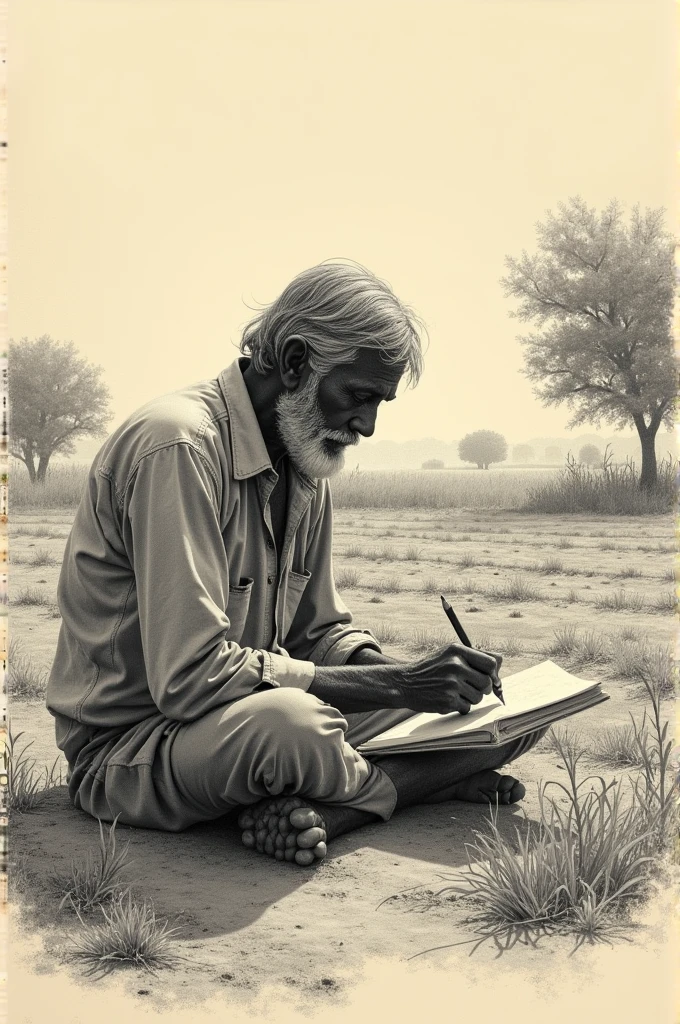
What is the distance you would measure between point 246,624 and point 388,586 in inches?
279

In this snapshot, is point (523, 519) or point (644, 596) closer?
point (644, 596)

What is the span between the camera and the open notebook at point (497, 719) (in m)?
3.60

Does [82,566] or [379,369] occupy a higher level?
[379,369]

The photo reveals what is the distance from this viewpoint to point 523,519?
2012 centimetres

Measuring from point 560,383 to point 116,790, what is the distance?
81.5 ft

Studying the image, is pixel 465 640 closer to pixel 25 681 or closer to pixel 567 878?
pixel 567 878

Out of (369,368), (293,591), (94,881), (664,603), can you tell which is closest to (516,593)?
(664,603)

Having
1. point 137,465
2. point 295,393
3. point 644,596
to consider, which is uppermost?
point 295,393

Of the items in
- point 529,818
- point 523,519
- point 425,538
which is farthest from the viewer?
point 523,519

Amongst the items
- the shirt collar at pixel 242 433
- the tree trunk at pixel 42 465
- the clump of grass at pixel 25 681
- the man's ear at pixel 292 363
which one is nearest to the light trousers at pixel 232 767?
the shirt collar at pixel 242 433

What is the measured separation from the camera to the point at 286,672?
3.55 m

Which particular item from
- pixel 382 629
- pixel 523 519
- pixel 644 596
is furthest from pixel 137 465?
pixel 523 519

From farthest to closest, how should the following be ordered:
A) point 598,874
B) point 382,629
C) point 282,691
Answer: point 382,629, point 282,691, point 598,874

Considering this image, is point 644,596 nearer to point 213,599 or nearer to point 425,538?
point 425,538
